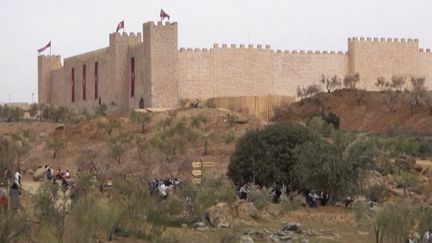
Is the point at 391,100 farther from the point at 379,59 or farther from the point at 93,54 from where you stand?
the point at 93,54

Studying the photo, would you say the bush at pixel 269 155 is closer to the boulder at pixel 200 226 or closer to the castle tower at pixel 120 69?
the boulder at pixel 200 226

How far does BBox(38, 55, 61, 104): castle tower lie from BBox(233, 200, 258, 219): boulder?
1959 inches

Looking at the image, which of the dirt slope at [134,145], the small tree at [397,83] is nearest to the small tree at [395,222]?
the dirt slope at [134,145]

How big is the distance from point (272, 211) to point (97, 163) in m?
11.2

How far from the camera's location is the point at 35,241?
48.9 ft

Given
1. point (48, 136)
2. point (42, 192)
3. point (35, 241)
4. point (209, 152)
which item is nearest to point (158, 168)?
point (209, 152)

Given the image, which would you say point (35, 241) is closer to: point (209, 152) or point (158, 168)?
point (158, 168)

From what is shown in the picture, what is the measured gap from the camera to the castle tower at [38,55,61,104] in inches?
2830

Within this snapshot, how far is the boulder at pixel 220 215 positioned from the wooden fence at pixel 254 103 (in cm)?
3077

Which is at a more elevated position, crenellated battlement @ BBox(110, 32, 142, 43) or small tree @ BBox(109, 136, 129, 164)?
crenellated battlement @ BBox(110, 32, 142, 43)

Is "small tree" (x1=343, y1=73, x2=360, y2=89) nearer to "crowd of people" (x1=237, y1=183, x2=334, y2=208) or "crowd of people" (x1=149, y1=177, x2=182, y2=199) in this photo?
"crowd of people" (x1=237, y1=183, x2=334, y2=208)

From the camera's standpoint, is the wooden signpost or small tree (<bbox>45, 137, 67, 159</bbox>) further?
small tree (<bbox>45, 137, 67, 159</bbox>)

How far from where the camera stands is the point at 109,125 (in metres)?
44.8

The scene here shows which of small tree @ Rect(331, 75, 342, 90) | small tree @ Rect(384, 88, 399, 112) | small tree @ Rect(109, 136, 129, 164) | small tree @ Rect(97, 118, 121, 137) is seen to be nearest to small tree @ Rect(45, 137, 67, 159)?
small tree @ Rect(109, 136, 129, 164)
